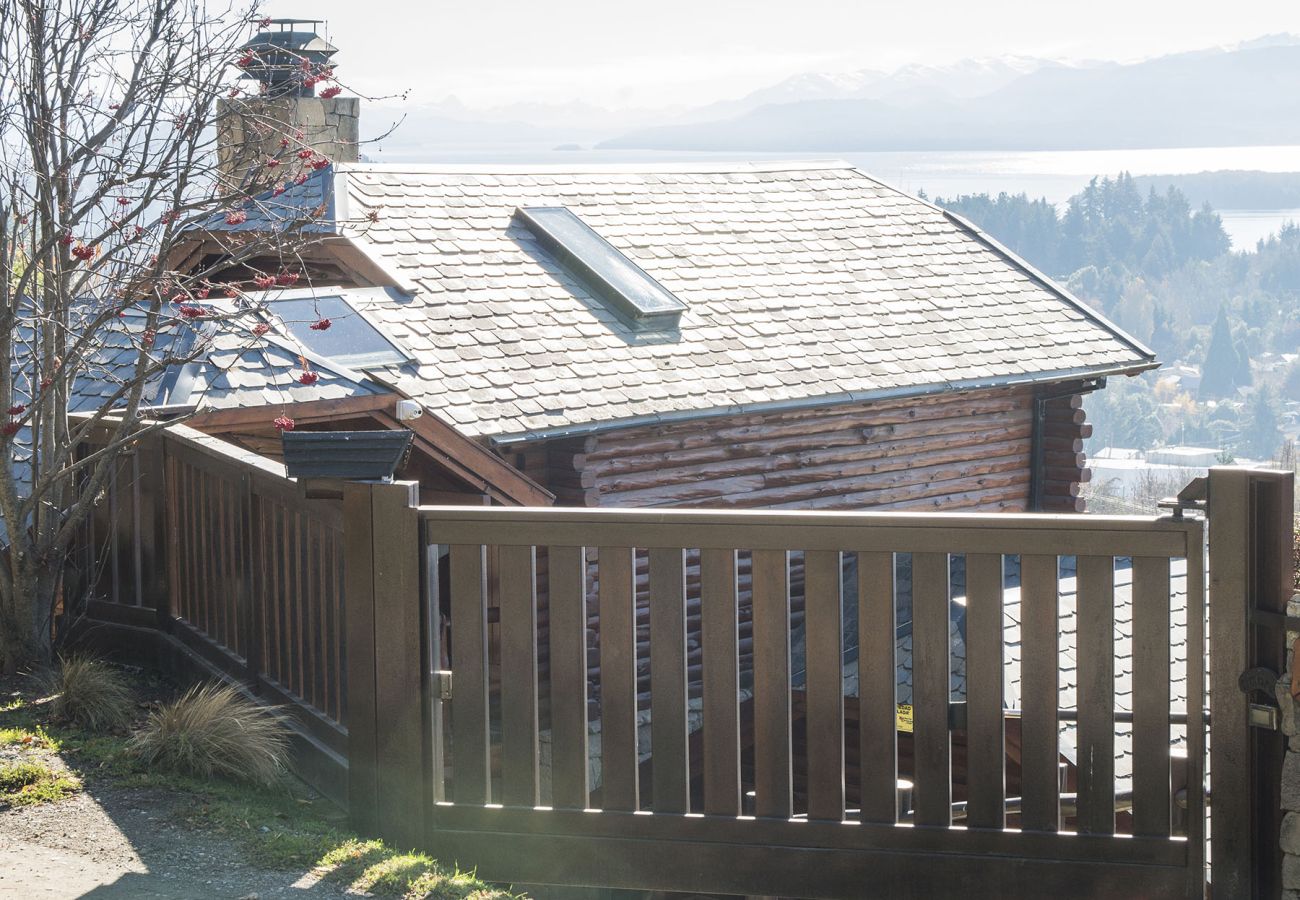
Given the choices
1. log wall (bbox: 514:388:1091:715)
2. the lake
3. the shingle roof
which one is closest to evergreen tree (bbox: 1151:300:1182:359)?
the lake

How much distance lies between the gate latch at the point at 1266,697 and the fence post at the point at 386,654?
2385mm

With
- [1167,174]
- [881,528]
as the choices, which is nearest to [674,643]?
[881,528]

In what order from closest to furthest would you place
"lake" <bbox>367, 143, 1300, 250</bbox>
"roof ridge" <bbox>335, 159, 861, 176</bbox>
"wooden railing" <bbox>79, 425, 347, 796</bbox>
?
"wooden railing" <bbox>79, 425, 347, 796</bbox>
"roof ridge" <bbox>335, 159, 861, 176</bbox>
"lake" <bbox>367, 143, 1300, 250</bbox>

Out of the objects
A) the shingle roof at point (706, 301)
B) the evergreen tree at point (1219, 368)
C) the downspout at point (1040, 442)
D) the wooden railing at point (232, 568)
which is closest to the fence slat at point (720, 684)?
the wooden railing at point (232, 568)

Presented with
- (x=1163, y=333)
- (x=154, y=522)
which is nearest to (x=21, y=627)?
(x=154, y=522)

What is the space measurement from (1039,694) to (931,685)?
0.31 meters

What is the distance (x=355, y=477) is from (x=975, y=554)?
6.09ft

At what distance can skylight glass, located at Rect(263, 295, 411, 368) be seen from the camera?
1118 cm

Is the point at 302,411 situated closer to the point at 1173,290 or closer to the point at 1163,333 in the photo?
the point at 1163,333

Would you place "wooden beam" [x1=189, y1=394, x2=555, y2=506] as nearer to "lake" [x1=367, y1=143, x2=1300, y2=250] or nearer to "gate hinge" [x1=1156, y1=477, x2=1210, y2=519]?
"gate hinge" [x1=1156, y1=477, x2=1210, y2=519]

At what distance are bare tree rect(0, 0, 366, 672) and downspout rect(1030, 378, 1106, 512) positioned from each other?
1127 centimetres

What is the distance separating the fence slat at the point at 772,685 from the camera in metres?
4.09

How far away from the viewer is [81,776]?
15.7ft

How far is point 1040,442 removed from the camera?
53.6 ft
